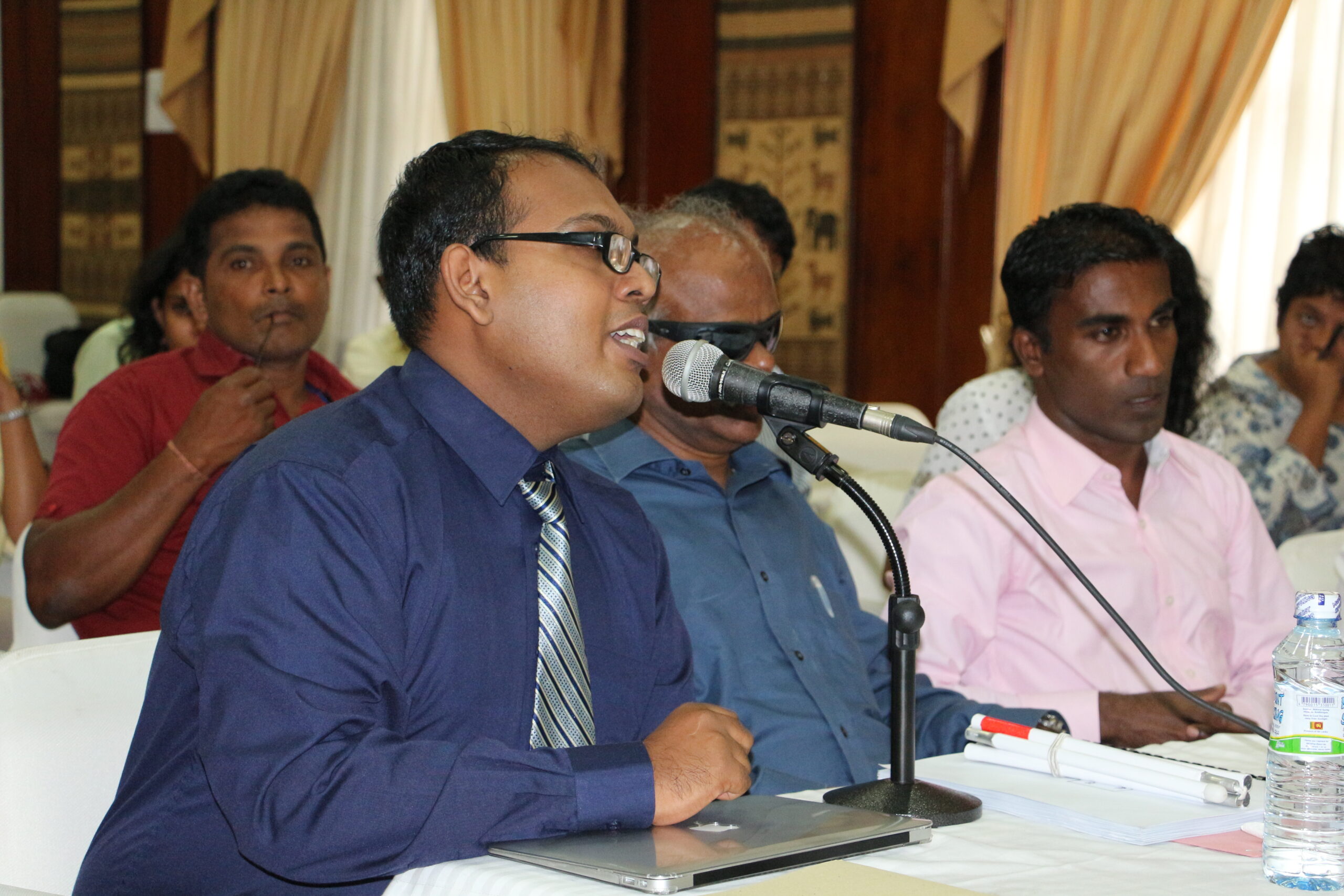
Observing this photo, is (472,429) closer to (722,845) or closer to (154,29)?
(722,845)

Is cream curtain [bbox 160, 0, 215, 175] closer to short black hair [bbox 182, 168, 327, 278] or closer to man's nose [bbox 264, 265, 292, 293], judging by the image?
short black hair [bbox 182, 168, 327, 278]

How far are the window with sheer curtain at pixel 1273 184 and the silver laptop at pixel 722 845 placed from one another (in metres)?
3.77

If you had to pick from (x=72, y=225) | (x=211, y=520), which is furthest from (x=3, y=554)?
(x=72, y=225)

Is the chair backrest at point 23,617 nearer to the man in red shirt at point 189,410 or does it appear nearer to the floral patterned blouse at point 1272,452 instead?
the man in red shirt at point 189,410

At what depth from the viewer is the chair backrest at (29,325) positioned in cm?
716

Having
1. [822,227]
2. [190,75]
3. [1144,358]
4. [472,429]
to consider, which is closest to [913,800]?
[472,429]

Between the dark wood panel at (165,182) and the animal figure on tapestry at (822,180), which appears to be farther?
the dark wood panel at (165,182)

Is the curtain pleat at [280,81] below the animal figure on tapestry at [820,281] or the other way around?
the other way around

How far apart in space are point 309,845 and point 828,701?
959 millimetres

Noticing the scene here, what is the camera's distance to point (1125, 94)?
476 centimetres

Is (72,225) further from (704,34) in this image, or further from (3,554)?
(3,554)

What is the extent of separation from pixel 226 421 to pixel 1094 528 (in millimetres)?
1587

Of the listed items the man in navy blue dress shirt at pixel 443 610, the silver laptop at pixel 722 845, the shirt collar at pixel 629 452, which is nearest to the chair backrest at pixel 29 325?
the shirt collar at pixel 629 452

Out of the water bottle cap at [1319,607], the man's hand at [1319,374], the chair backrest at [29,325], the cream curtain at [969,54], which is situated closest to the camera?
the water bottle cap at [1319,607]
